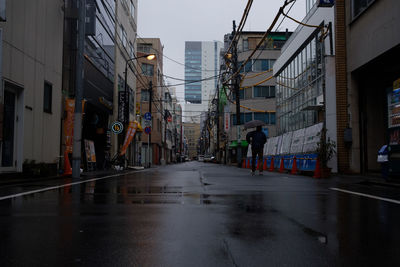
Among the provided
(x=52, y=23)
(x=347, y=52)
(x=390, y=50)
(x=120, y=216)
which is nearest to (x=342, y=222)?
(x=120, y=216)

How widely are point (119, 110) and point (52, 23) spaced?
1476cm

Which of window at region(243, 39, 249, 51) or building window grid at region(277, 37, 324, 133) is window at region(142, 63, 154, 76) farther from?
building window grid at region(277, 37, 324, 133)

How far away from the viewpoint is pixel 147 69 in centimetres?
5834

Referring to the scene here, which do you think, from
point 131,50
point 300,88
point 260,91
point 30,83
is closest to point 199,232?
point 30,83

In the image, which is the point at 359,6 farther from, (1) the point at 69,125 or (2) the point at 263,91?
(2) the point at 263,91

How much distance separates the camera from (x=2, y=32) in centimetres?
1116

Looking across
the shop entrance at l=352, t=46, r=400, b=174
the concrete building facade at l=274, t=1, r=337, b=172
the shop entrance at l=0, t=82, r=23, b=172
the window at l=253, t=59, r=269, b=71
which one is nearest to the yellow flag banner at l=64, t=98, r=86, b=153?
the shop entrance at l=0, t=82, r=23, b=172

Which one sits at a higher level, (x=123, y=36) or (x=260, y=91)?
(x=123, y=36)

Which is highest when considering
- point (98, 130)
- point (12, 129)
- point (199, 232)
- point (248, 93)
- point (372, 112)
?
point (248, 93)

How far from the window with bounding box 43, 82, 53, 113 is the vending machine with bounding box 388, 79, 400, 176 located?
12054 mm

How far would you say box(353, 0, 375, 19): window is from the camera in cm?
1452

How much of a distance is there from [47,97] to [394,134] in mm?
12487

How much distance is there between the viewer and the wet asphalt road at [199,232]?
301 cm

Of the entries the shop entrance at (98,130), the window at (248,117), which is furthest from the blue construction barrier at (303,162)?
the window at (248,117)
